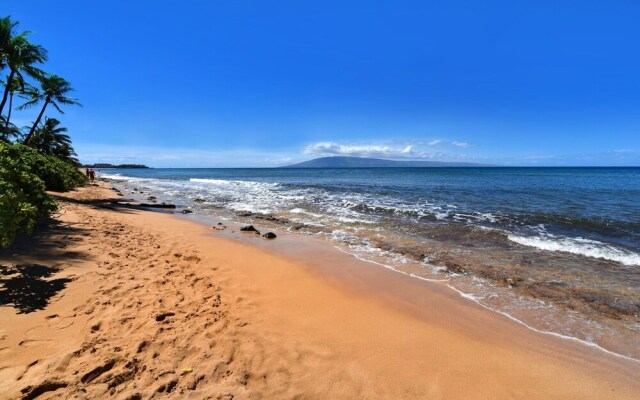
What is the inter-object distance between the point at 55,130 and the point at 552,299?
4865 cm

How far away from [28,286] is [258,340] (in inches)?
156

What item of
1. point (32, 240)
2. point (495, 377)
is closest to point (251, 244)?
point (32, 240)

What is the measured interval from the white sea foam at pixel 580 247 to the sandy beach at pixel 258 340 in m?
5.85

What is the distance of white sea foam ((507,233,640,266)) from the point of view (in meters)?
8.38

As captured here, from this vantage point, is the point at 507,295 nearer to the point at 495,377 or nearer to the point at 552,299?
the point at 552,299

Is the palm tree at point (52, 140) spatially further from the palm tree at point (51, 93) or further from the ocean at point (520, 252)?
the ocean at point (520, 252)

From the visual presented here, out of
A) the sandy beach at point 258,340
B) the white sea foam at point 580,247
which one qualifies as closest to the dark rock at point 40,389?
the sandy beach at point 258,340

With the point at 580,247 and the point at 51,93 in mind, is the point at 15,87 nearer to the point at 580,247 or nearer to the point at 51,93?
the point at 51,93

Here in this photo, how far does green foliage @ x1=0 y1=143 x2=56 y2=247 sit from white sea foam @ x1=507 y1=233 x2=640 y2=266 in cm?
1265

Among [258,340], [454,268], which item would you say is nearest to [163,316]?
[258,340]

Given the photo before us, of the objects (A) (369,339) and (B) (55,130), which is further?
(B) (55,130)

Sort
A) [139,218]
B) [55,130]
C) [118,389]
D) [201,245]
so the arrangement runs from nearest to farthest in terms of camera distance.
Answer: [118,389] < [201,245] < [139,218] < [55,130]

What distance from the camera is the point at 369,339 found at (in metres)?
4.08

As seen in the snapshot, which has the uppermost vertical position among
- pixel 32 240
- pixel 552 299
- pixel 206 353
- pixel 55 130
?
pixel 55 130
